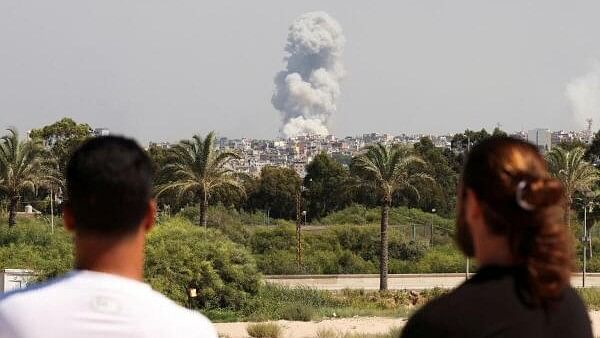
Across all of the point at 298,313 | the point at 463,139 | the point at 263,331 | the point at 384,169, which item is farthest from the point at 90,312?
the point at 463,139

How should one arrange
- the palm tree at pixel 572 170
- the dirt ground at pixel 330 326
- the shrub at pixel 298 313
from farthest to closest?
the palm tree at pixel 572 170 → the shrub at pixel 298 313 → the dirt ground at pixel 330 326

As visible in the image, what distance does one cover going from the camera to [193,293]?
108 ft

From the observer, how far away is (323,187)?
75.2m

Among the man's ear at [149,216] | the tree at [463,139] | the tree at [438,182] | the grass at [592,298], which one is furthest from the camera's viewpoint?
the tree at [463,139]

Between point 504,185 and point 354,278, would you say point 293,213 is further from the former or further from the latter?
point 504,185

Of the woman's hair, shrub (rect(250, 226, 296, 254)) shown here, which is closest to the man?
the woman's hair

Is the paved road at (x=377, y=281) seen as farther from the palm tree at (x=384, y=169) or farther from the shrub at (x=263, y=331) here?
the shrub at (x=263, y=331)

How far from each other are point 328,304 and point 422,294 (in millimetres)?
4923

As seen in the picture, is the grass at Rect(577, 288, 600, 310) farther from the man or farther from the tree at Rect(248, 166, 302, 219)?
the tree at Rect(248, 166, 302, 219)

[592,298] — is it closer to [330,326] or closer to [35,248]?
[330,326]

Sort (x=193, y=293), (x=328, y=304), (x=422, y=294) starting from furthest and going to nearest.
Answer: (x=422, y=294) < (x=328, y=304) < (x=193, y=293)

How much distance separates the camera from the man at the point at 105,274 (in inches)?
112

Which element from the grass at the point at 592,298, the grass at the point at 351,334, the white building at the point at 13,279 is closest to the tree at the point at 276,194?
the grass at the point at 592,298

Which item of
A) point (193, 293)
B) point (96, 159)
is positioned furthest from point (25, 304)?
point (193, 293)
